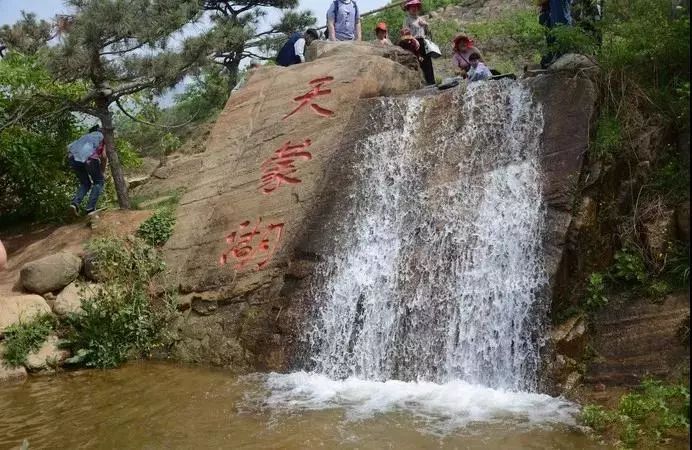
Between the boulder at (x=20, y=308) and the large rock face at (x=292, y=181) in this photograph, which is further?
the boulder at (x=20, y=308)

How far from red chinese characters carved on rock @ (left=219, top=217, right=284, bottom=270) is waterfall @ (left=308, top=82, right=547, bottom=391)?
0.81 m

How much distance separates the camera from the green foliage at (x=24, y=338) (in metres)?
6.98

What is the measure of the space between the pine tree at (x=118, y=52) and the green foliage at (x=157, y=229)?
1.68 metres

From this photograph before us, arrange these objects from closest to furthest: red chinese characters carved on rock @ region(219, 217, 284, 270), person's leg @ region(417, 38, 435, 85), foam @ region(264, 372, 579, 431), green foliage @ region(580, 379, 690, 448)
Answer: green foliage @ region(580, 379, 690, 448)
foam @ region(264, 372, 579, 431)
red chinese characters carved on rock @ region(219, 217, 284, 270)
person's leg @ region(417, 38, 435, 85)

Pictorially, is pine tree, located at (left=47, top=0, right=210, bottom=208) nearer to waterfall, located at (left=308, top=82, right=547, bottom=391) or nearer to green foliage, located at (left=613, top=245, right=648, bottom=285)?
waterfall, located at (left=308, top=82, right=547, bottom=391)

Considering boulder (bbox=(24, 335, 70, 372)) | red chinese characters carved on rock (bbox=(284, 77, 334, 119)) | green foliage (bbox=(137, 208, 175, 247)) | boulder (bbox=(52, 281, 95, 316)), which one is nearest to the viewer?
boulder (bbox=(24, 335, 70, 372))

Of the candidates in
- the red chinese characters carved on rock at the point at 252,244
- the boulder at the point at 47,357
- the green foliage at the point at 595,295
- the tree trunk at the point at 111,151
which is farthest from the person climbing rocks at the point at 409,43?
the boulder at the point at 47,357

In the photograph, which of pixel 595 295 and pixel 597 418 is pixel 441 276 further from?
pixel 597 418

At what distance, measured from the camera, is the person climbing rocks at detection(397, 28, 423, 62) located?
1005cm

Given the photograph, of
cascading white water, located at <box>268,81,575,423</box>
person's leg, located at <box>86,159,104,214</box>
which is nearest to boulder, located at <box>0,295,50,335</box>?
person's leg, located at <box>86,159,104,214</box>

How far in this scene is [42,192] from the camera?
35.9 ft

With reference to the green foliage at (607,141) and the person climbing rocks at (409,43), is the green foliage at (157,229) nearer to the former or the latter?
the person climbing rocks at (409,43)

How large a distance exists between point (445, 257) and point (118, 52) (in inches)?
237

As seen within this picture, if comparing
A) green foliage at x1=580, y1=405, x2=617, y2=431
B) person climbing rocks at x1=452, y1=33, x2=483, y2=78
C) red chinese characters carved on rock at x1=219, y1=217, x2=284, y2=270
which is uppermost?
person climbing rocks at x1=452, y1=33, x2=483, y2=78
